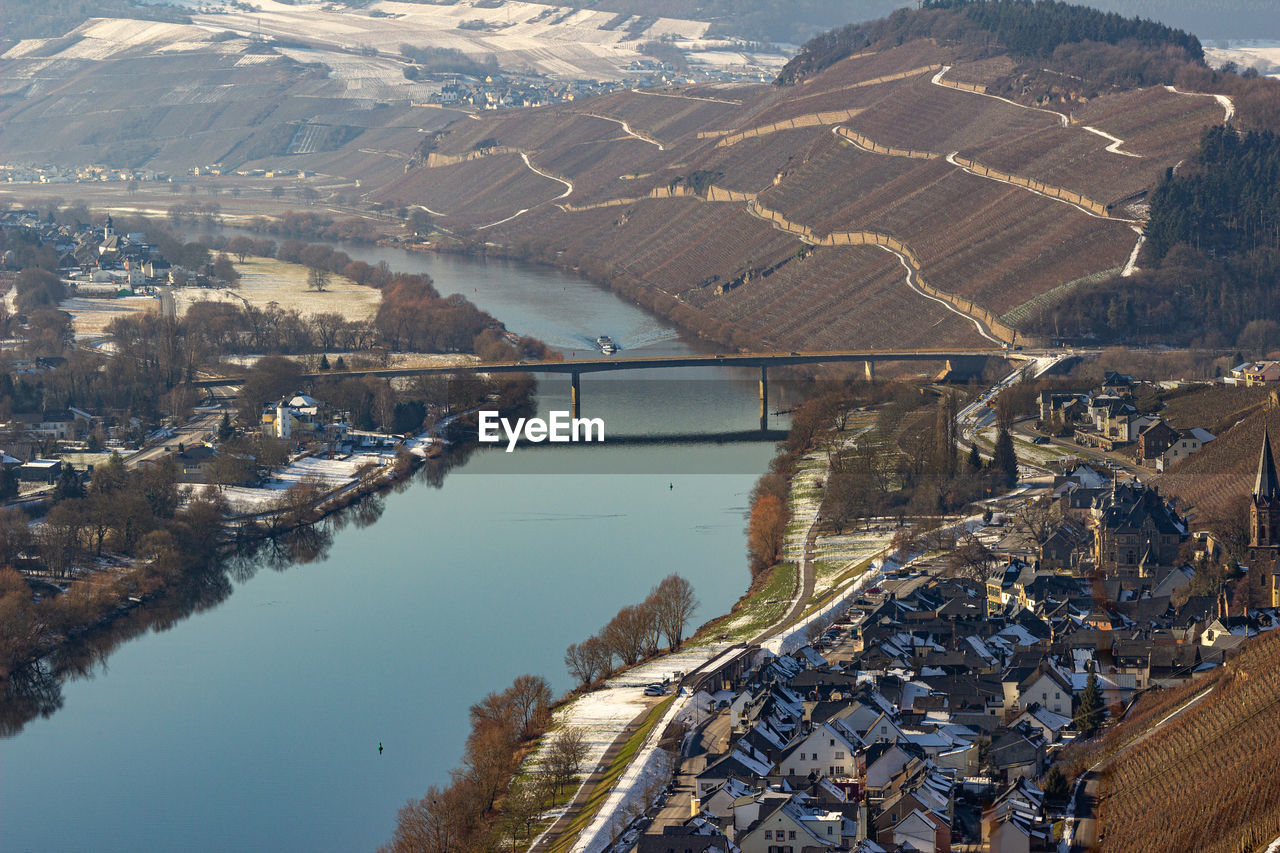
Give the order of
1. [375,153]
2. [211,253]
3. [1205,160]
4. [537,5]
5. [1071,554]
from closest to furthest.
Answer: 1. [1071,554]
2. [1205,160]
3. [211,253]
4. [375,153]
5. [537,5]

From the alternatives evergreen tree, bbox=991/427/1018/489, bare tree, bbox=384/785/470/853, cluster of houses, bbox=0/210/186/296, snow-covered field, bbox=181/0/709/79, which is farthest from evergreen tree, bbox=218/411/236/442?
snow-covered field, bbox=181/0/709/79

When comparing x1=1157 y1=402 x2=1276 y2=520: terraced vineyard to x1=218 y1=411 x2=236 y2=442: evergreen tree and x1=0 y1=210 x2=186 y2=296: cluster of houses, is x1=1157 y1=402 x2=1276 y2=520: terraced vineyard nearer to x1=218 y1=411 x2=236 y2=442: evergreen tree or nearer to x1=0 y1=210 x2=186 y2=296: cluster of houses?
x1=218 y1=411 x2=236 y2=442: evergreen tree

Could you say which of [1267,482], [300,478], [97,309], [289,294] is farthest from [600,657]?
[289,294]

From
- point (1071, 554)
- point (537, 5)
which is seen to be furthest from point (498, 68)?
Result: point (1071, 554)

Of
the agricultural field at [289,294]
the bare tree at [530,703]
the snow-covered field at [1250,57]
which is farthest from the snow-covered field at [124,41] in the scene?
the bare tree at [530,703]

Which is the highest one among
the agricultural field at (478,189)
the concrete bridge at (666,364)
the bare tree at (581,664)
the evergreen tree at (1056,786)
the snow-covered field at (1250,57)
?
the snow-covered field at (1250,57)

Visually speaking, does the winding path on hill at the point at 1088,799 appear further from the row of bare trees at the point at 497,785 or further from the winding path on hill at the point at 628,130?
the winding path on hill at the point at 628,130

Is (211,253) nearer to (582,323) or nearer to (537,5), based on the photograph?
(582,323)

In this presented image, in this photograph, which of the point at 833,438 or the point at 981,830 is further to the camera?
the point at 833,438
